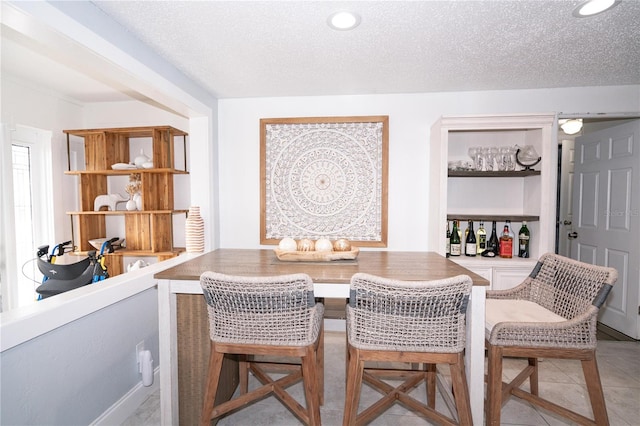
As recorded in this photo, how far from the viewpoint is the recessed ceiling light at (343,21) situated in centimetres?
154

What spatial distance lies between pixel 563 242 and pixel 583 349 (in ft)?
10.7

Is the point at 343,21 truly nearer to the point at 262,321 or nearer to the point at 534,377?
the point at 262,321

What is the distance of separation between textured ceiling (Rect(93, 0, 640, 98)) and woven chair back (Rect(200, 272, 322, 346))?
4.30 feet

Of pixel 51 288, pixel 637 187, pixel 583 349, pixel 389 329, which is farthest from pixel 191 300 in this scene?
pixel 637 187

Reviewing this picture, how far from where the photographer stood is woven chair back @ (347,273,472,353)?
1.20m

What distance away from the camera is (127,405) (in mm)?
1772

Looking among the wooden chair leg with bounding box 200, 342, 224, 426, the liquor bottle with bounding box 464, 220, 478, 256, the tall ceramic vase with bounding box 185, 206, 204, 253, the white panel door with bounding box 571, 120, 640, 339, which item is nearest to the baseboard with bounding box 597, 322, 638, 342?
the white panel door with bounding box 571, 120, 640, 339

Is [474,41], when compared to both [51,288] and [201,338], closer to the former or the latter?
[201,338]

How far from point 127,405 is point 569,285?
2546 mm

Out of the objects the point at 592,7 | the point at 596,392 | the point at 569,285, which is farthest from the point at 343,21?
the point at 596,392

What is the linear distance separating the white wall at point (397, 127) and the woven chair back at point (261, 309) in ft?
5.37

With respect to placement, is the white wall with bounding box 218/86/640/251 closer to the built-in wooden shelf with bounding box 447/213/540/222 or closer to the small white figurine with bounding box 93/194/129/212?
the built-in wooden shelf with bounding box 447/213/540/222

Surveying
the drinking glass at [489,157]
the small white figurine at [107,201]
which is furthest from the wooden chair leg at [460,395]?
the small white figurine at [107,201]

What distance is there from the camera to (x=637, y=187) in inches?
105
